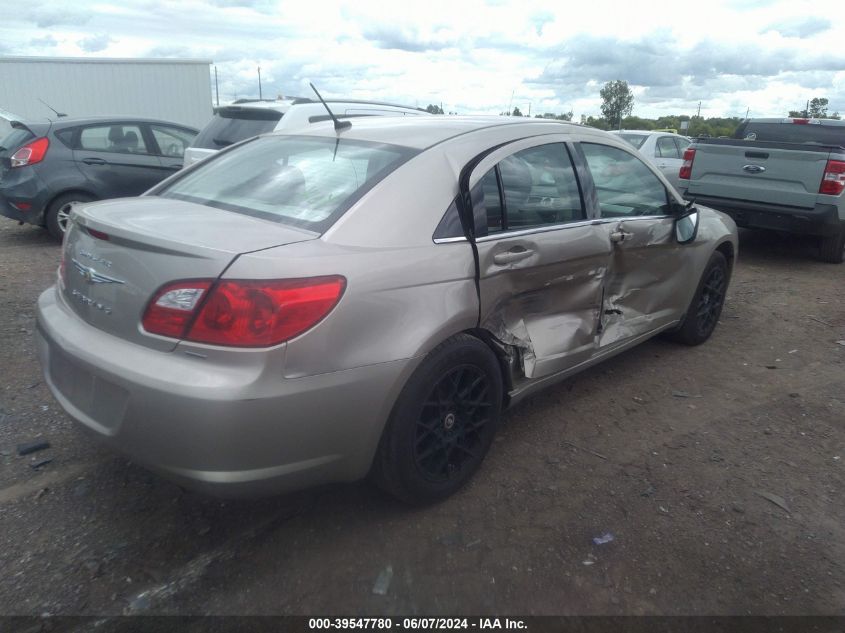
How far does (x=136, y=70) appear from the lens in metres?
17.8

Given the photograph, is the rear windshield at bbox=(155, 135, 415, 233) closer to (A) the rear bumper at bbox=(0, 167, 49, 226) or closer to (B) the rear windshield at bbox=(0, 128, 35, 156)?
(A) the rear bumper at bbox=(0, 167, 49, 226)

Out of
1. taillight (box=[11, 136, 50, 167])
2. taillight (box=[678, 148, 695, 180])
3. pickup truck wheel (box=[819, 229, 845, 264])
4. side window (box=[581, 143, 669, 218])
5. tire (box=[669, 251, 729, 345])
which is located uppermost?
side window (box=[581, 143, 669, 218])

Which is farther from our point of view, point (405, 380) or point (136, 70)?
point (136, 70)

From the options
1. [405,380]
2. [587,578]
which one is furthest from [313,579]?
[587,578]

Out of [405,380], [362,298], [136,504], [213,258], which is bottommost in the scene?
[136,504]

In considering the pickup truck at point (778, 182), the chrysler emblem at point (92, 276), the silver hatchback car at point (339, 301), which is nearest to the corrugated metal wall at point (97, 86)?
the pickup truck at point (778, 182)

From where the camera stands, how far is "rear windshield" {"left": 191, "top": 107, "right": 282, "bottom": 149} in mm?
6930

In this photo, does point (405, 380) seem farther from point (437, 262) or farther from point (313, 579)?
point (313, 579)

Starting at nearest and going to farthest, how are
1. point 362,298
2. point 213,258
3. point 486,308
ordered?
point 213,258 < point 362,298 < point 486,308

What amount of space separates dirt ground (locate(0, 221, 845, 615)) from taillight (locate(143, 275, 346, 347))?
92cm

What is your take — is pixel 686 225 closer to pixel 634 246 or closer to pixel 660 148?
pixel 634 246

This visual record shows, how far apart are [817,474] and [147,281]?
10.5 feet

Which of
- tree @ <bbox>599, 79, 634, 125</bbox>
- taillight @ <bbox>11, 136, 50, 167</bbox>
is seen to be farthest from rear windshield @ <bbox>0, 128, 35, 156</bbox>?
tree @ <bbox>599, 79, 634, 125</bbox>

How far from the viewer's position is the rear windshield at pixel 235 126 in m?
6.93
